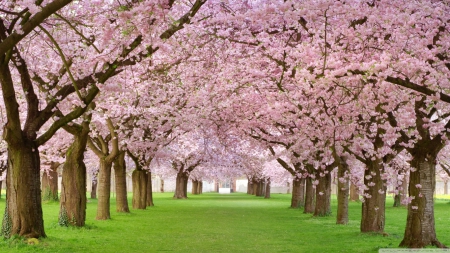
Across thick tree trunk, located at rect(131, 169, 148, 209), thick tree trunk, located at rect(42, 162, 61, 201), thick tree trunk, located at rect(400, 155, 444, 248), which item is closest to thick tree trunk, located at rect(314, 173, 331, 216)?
thick tree trunk, located at rect(131, 169, 148, 209)

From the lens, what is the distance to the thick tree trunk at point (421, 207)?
15.2 meters

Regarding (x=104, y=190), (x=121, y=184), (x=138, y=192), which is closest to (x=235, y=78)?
(x=104, y=190)

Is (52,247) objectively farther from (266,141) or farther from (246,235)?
(266,141)

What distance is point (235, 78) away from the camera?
67.5ft

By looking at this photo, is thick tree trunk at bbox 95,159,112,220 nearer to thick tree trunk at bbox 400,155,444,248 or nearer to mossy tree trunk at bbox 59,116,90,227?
mossy tree trunk at bbox 59,116,90,227

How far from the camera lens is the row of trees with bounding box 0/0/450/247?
11.9 metres

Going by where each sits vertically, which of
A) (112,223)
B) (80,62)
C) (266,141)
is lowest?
(112,223)

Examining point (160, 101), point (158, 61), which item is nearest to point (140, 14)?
point (158, 61)

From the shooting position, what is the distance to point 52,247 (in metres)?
15.8

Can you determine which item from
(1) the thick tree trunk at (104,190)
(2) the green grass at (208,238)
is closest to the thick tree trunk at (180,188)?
(1) the thick tree trunk at (104,190)

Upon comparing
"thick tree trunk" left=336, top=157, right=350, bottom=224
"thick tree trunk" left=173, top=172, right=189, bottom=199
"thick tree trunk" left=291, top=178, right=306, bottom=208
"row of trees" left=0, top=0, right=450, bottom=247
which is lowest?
"thick tree trunk" left=173, top=172, right=189, bottom=199

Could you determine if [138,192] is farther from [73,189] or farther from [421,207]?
[421,207]

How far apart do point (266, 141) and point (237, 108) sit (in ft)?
17.0

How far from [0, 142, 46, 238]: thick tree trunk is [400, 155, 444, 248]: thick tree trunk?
938cm
